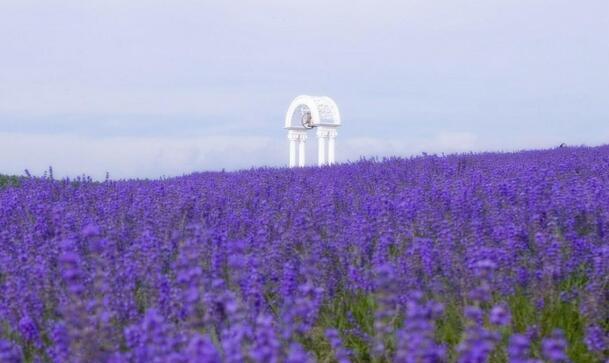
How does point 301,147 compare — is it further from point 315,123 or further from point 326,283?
point 326,283

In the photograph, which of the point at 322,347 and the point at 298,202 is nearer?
the point at 322,347

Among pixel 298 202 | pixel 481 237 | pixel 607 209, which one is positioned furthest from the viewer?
pixel 298 202

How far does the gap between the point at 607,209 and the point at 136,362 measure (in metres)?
2.90

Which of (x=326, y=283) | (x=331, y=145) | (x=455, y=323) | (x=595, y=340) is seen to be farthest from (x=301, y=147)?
(x=595, y=340)

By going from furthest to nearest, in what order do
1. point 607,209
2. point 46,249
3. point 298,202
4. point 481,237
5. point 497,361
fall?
point 298,202
point 607,209
point 46,249
point 481,237
point 497,361

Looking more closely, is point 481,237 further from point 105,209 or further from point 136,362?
point 105,209

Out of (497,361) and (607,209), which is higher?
(607,209)

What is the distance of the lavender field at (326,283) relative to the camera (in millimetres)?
2082

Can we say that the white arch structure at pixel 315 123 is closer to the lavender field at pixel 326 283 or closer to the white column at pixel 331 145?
the white column at pixel 331 145

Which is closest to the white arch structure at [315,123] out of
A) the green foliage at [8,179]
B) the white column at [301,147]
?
the white column at [301,147]

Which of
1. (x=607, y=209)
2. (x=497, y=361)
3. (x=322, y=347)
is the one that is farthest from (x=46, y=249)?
(x=607, y=209)

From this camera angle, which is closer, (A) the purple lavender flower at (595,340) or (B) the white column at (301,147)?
(A) the purple lavender flower at (595,340)

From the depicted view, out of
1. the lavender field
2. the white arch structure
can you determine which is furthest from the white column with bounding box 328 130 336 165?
the lavender field

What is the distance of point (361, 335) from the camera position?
3.07 meters
